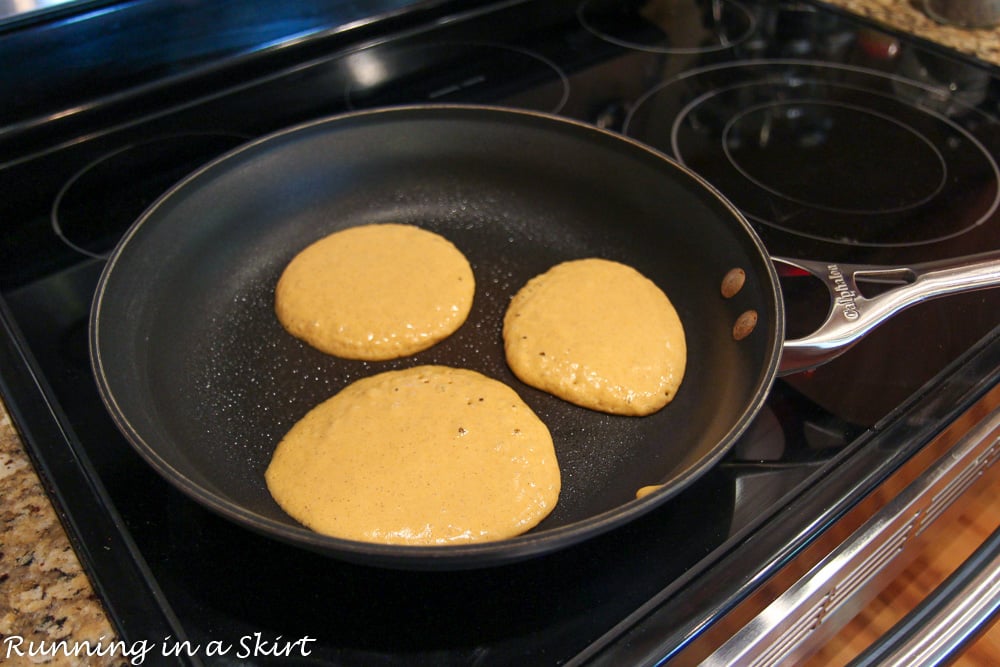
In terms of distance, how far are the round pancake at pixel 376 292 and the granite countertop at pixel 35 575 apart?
0.34 meters

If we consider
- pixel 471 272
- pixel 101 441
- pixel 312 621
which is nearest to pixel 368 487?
pixel 312 621

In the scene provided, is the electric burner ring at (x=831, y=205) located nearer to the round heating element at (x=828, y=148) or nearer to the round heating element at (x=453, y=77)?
the round heating element at (x=828, y=148)

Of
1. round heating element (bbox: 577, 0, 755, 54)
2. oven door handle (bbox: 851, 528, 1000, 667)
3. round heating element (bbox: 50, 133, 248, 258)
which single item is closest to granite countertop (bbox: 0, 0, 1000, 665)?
round heating element (bbox: 50, 133, 248, 258)

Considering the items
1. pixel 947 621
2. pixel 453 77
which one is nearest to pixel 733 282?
pixel 947 621

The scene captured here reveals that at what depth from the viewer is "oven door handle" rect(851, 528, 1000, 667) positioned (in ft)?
2.11

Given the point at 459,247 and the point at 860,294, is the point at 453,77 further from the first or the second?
the point at 860,294

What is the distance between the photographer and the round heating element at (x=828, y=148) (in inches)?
41.6

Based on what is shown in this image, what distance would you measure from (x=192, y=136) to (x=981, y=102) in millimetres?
1334

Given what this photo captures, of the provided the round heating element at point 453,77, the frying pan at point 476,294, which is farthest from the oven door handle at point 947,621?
the round heating element at point 453,77

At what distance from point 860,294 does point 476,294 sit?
0.47 m

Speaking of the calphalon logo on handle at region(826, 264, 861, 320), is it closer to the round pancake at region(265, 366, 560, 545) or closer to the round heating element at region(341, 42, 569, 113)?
the round pancake at region(265, 366, 560, 545)

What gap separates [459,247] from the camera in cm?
107

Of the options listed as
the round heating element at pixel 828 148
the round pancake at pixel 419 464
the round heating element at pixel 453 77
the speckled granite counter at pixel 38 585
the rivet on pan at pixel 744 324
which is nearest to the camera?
the speckled granite counter at pixel 38 585

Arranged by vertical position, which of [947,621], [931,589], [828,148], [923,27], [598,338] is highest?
[923,27]
